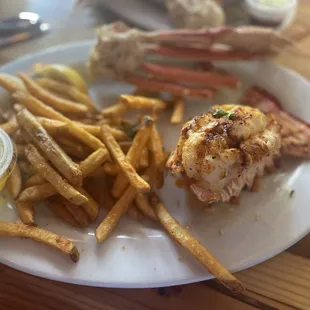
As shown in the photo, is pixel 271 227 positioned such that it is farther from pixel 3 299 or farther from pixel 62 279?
pixel 3 299

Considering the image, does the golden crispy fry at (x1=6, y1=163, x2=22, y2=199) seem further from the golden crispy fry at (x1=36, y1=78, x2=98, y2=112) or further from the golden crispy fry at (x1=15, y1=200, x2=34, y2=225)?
the golden crispy fry at (x1=36, y1=78, x2=98, y2=112)

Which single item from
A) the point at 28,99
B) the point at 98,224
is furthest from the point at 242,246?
the point at 28,99

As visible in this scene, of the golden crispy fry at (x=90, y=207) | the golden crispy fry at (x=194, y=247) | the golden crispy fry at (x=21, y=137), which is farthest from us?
the golden crispy fry at (x=21, y=137)

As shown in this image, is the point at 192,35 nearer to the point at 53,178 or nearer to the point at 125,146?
Answer: the point at 125,146

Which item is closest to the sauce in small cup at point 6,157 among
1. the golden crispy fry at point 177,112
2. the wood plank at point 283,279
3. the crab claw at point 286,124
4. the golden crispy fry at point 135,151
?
the golden crispy fry at point 135,151

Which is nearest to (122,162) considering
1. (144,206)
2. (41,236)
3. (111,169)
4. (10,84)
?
(111,169)

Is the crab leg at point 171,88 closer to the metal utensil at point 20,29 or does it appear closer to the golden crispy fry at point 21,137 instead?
the golden crispy fry at point 21,137
